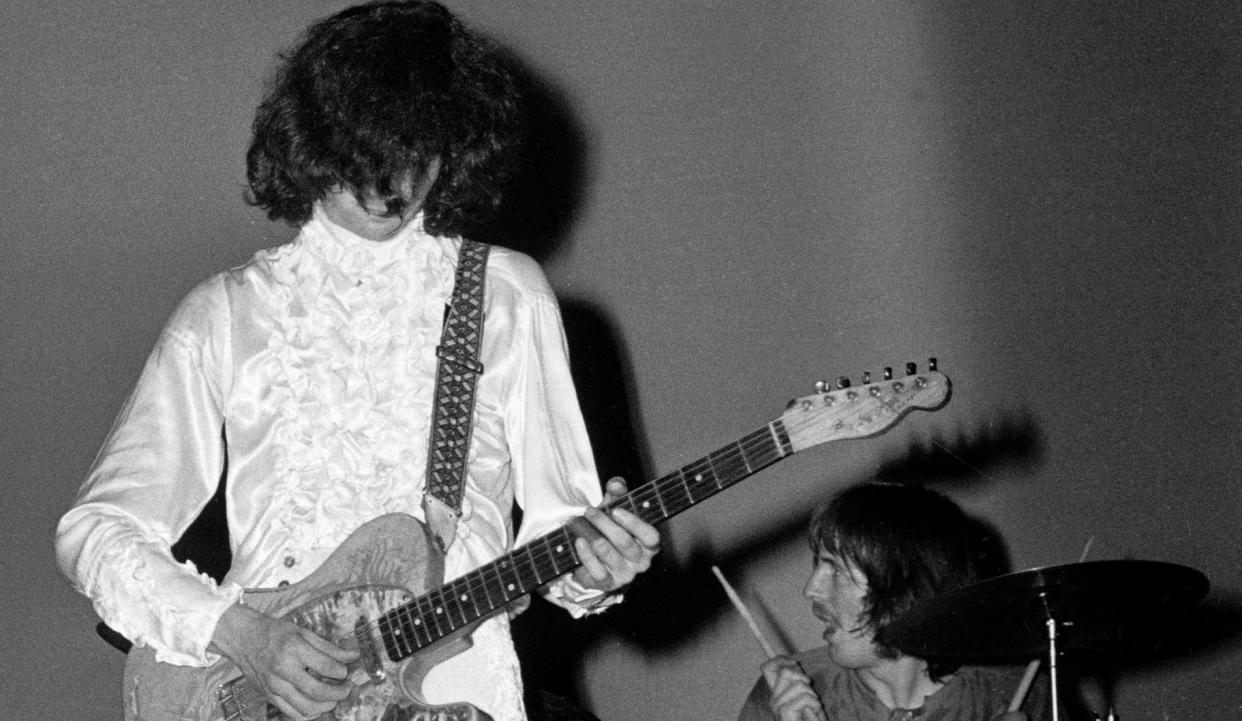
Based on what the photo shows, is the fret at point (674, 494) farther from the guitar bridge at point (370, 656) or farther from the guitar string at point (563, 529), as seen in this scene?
the guitar bridge at point (370, 656)

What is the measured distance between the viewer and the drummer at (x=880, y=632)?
3135 millimetres

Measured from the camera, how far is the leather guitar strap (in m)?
2.44

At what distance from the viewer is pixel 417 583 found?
237 cm

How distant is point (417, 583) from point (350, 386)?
1.11 feet

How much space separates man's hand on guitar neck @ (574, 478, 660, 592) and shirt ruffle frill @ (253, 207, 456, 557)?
10.9 inches

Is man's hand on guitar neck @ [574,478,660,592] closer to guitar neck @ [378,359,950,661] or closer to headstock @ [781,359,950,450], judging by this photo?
guitar neck @ [378,359,950,661]

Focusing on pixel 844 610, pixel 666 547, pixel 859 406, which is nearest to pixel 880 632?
pixel 844 610

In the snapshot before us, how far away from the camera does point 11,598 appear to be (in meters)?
3.74

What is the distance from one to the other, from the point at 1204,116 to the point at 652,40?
130cm

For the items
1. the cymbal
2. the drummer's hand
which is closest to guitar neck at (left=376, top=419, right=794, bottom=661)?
the cymbal

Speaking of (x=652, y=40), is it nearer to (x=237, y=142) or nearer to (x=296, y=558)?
(x=237, y=142)

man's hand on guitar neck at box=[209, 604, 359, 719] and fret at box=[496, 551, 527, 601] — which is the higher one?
fret at box=[496, 551, 527, 601]

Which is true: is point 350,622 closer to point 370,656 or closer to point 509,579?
point 370,656

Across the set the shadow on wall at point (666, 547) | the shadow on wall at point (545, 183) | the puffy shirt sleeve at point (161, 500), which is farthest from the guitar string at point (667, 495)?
the shadow on wall at point (545, 183)
